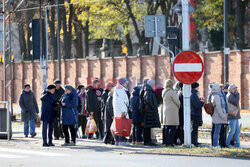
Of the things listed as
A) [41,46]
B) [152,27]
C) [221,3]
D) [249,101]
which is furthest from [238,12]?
[152,27]

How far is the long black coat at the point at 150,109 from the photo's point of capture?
17578 mm

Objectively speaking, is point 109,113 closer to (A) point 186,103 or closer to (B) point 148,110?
(B) point 148,110

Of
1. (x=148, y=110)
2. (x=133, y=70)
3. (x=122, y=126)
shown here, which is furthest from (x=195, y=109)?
(x=133, y=70)

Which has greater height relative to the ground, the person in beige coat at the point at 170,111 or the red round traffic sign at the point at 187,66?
the red round traffic sign at the point at 187,66

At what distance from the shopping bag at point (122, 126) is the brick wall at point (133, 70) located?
21.5 metres

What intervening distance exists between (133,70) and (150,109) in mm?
29181

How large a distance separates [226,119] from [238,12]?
92.9 ft

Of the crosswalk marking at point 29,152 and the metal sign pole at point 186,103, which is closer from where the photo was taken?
the crosswalk marking at point 29,152

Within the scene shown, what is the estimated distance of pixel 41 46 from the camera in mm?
29531

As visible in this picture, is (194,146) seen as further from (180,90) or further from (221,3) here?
(221,3)

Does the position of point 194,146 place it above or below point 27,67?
below

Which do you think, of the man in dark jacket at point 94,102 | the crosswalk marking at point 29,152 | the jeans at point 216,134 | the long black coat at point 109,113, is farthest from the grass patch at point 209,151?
the man in dark jacket at point 94,102

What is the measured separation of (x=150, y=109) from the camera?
695 inches

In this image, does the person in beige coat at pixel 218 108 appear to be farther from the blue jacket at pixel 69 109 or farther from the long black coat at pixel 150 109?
the blue jacket at pixel 69 109
